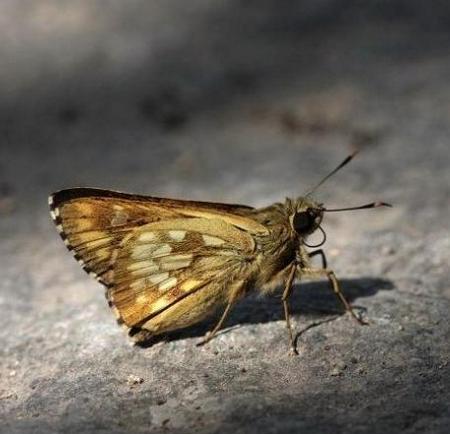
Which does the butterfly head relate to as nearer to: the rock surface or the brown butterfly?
the brown butterfly

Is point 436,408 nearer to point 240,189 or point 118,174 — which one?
point 240,189

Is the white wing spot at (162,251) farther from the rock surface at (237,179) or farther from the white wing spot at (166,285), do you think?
the rock surface at (237,179)

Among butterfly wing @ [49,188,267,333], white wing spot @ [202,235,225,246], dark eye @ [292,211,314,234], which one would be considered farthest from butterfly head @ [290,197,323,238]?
white wing spot @ [202,235,225,246]

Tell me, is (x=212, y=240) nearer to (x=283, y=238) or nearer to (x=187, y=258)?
(x=187, y=258)


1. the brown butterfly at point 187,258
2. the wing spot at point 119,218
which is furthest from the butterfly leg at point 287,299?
the wing spot at point 119,218

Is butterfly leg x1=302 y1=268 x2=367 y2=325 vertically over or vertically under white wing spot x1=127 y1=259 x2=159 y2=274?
under

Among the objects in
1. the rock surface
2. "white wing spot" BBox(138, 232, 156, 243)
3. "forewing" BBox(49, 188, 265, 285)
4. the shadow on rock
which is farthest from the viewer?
the shadow on rock

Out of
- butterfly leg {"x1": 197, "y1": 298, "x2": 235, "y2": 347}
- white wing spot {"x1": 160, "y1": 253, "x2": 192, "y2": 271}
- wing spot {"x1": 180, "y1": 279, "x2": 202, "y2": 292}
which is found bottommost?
butterfly leg {"x1": 197, "y1": 298, "x2": 235, "y2": 347}
